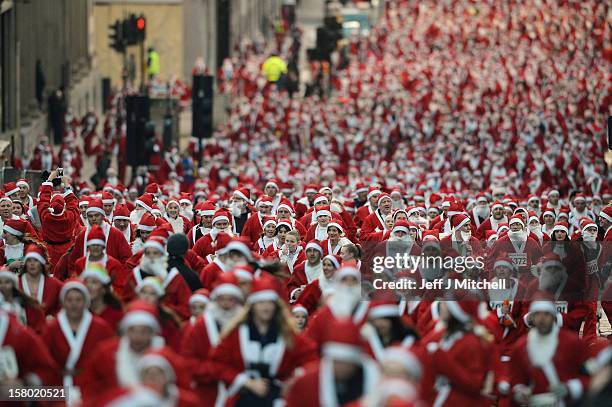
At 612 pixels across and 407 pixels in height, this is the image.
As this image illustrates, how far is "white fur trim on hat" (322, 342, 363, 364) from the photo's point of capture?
10336mm

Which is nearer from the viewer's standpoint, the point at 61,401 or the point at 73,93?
the point at 61,401

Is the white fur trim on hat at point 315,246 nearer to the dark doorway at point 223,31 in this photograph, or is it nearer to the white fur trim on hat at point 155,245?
the white fur trim on hat at point 155,245

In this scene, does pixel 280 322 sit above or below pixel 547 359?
above

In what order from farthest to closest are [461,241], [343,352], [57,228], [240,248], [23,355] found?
[57,228]
[461,241]
[240,248]
[23,355]
[343,352]

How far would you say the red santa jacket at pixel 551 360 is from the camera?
1227 cm

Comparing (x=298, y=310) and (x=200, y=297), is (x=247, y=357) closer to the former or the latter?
(x=200, y=297)

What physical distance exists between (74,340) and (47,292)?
233 cm

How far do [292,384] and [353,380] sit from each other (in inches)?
22.1

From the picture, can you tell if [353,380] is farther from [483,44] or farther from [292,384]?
[483,44]

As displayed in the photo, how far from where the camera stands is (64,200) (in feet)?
68.7

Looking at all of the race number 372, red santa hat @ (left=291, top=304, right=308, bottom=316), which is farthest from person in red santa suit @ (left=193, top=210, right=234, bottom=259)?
the race number 372

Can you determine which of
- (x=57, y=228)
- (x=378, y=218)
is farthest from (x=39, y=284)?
(x=378, y=218)

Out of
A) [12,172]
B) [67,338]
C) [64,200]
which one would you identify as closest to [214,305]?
[67,338]

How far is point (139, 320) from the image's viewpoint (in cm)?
1110
